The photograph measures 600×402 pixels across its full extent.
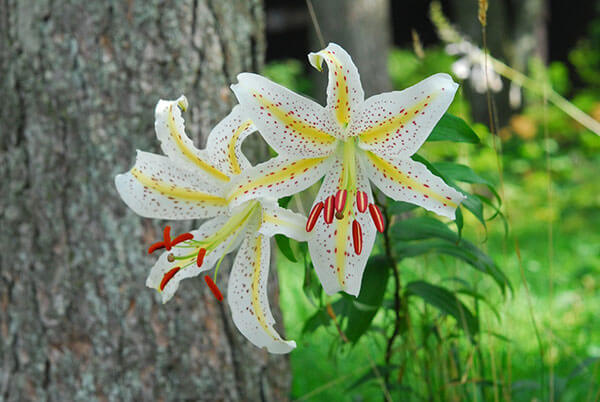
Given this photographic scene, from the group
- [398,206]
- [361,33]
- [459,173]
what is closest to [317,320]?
[398,206]

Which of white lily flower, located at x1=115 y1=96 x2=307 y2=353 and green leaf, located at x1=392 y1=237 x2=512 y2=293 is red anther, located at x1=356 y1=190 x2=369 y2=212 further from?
green leaf, located at x1=392 y1=237 x2=512 y2=293

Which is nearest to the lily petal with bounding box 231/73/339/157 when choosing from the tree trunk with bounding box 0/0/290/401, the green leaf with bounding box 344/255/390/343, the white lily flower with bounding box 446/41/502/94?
the green leaf with bounding box 344/255/390/343

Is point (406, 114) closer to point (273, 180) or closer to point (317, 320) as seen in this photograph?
point (273, 180)

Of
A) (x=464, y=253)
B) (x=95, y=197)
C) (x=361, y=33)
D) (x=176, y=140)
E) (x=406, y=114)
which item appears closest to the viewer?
(x=406, y=114)

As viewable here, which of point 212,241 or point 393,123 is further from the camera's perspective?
point 212,241

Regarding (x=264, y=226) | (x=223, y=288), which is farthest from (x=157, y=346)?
(x=264, y=226)

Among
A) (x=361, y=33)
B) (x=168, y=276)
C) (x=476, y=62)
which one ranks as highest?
(x=361, y=33)
